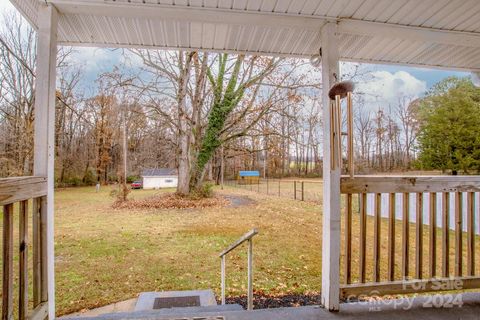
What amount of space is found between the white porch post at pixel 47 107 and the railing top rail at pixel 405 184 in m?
1.81

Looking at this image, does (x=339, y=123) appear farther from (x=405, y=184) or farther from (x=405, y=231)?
(x=405, y=231)

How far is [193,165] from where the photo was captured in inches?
385

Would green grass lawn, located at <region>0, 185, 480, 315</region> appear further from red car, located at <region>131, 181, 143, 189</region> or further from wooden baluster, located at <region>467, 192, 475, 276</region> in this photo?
wooden baluster, located at <region>467, 192, 475, 276</region>

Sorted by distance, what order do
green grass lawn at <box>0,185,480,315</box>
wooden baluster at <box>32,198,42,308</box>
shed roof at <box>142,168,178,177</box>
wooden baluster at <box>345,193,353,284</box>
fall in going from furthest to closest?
shed roof at <box>142,168,178,177</box>
green grass lawn at <box>0,185,480,315</box>
wooden baluster at <box>345,193,353,284</box>
wooden baluster at <box>32,198,42,308</box>

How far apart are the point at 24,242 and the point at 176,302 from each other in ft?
5.38

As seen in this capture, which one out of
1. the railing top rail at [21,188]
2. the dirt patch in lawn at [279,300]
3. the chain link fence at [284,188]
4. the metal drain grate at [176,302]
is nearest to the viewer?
the railing top rail at [21,188]

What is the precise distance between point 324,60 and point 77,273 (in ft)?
15.6

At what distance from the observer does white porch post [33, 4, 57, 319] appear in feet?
5.36

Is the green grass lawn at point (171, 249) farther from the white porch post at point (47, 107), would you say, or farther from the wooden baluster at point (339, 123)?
the wooden baluster at point (339, 123)

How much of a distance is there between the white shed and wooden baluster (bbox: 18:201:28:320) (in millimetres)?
10648

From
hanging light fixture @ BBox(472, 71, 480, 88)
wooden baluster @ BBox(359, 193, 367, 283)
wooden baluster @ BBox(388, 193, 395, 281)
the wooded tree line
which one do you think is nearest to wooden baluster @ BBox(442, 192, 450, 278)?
wooden baluster @ BBox(388, 193, 395, 281)

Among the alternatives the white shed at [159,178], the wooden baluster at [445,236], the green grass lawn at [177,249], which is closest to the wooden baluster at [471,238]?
the wooden baluster at [445,236]

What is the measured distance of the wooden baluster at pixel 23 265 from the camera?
144 centimetres

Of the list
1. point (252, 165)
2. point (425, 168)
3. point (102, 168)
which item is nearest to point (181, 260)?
point (425, 168)
